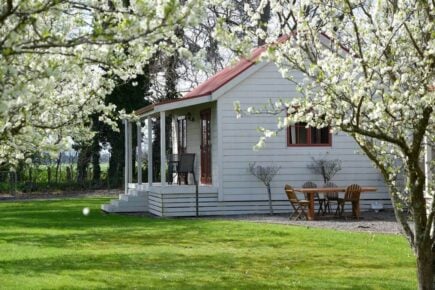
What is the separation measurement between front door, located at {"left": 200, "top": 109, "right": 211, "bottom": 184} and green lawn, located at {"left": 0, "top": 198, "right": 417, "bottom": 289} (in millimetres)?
3332

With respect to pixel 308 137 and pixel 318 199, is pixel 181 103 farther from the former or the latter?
pixel 318 199

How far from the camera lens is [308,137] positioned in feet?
61.1

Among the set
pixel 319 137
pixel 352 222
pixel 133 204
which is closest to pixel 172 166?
pixel 133 204

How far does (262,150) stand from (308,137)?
1.34 meters

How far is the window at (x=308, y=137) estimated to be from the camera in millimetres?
18578

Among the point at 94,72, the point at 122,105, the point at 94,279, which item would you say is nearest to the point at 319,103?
the point at 94,72

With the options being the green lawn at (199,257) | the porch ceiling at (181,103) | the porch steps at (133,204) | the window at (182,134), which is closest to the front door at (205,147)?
the porch ceiling at (181,103)

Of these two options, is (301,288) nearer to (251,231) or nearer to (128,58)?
(128,58)

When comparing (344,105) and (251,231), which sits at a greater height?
(344,105)

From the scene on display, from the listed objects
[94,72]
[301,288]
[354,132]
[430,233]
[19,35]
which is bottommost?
[301,288]

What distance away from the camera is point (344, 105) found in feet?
18.7

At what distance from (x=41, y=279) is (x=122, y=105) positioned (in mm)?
23265

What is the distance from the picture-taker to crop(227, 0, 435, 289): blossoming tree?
18.2 ft

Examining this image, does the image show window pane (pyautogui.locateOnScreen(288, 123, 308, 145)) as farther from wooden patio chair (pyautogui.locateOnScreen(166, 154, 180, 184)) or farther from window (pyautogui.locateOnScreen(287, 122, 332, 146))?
wooden patio chair (pyautogui.locateOnScreen(166, 154, 180, 184))
